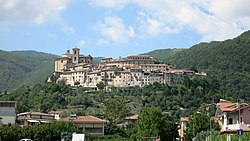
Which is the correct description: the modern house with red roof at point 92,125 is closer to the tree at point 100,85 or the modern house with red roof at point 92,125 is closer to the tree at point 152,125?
the tree at point 152,125

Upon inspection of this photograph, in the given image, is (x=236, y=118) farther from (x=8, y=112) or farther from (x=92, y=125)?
(x=8, y=112)

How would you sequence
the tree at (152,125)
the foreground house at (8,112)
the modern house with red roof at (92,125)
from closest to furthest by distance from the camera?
the tree at (152,125) < the foreground house at (8,112) < the modern house with red roof at (92,125)

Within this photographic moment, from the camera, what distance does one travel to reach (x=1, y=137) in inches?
2849

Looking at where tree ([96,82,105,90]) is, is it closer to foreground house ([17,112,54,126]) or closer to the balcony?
foreground house ([17,112,54,126])

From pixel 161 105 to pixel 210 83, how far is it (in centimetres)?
3494

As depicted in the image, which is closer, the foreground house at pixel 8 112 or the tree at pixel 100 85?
the foreground house at pixel 8 112

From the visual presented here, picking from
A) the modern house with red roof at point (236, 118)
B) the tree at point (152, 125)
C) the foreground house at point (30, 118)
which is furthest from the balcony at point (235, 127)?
the foreground house at point (30, 118)

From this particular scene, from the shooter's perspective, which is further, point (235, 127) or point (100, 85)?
point (100, 85)

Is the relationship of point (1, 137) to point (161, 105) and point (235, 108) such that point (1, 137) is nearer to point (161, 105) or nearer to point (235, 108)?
point (235, 108)

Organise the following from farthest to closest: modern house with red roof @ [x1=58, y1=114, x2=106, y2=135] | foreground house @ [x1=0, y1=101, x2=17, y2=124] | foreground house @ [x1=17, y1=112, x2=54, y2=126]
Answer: foreground house @ [x1=17, y1=112, x2=54, y2=126], modern house with red roof @ [x1=58, y1=114, x2=106, y2=135], foreground house @ [x1=0, y1=101, x2=17, y2=124]

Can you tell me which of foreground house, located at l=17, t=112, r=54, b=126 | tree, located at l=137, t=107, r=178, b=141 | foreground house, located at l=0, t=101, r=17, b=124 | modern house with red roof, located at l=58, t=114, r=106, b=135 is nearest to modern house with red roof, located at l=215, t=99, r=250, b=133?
tree, located at l=137, t=107, r=178, b=141

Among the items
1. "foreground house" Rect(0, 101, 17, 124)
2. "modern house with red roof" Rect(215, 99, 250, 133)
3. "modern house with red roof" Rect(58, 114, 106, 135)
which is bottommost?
"modern house with red roof" Rect(58, 114, 106, 135)

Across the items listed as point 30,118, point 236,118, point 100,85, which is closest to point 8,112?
point 30,118

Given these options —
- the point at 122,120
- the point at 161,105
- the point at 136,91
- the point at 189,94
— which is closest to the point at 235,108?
the point at 122,120
